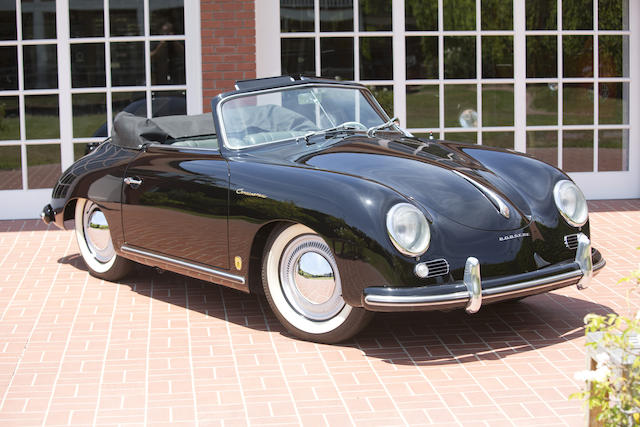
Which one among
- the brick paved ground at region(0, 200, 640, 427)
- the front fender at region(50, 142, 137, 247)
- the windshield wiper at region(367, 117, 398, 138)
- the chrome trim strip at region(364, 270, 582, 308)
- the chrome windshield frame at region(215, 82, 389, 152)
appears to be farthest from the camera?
the front fender at region(50, 142, 137, 247)

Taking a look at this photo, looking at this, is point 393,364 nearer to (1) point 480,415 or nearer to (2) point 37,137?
(1) point 480,415

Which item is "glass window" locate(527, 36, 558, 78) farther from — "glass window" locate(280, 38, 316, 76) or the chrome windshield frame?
the chrome windshield frame

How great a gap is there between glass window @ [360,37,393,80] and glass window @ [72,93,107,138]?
8.97 feet

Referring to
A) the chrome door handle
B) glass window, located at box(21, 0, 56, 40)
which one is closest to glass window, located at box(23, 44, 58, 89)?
glass window, located at box(21, 0, 56, 40)

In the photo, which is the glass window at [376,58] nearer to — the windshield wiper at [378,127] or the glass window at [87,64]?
the glass window at [87,64]

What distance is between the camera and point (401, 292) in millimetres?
5047

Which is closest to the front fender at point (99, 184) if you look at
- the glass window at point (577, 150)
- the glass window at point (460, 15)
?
the glass window at point (460, 15)

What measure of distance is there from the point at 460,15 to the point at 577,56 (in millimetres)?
1388

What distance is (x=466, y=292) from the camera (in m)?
5.11

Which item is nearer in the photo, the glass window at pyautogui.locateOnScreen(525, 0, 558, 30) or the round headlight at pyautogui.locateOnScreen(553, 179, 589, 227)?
the round headlight at pyautogui.locateOnScreen(553, 179, 589, 227)

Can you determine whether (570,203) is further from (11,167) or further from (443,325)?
(11,167)

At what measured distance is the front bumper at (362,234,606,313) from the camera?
16.5ft

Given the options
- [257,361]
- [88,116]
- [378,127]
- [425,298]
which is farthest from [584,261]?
[88,116]

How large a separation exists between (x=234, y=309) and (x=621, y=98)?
6.17m
